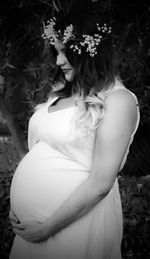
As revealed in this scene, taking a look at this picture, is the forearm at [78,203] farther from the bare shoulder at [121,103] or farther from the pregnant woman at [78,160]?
the bare shoulder at [121,103]

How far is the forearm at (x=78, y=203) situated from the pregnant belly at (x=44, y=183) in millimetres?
94

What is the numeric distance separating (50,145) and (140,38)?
7.49 feet

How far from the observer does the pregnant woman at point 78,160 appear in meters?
1.74

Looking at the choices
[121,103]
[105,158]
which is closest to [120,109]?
[121,103]

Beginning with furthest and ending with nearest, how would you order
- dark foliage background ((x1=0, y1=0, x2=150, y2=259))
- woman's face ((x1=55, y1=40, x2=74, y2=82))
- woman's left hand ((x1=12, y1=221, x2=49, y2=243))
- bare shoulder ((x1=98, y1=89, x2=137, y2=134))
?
dark foliage background ((x1=0, y1=0, x2=150, y2=259))
woman's face ((x1=55, y1=40, x2=74, y2=82))
woman's left hand ((x1=12, y1=221, x2=49, y2=243))
bare shoulder ((x1=98, y1=89, x2=137, y2=134))

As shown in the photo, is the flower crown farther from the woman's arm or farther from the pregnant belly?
the pregnant belly

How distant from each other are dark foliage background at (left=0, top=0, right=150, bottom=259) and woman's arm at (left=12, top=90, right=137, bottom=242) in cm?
160

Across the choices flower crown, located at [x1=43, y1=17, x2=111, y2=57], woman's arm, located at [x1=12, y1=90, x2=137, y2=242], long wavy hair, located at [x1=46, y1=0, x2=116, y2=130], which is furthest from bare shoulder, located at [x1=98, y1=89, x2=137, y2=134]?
flower crown, located at [x1=43, y1=17, x2=111, y2=57]

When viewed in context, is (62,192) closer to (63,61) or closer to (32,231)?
(32,231)

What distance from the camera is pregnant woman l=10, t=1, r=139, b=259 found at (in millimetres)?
1736

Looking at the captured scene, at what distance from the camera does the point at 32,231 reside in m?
1.87

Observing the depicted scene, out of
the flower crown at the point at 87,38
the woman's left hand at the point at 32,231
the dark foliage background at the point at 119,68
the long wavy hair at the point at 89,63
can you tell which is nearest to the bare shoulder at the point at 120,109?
the long wavy hair at the point at 89,63

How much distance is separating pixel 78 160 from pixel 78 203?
0.74 ft

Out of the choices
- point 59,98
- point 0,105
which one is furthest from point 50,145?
point 0,105
